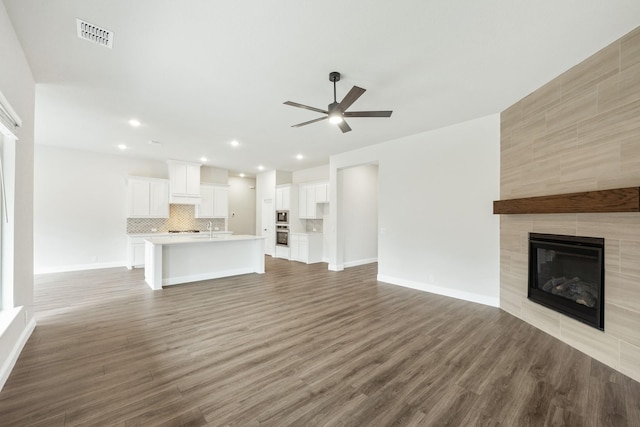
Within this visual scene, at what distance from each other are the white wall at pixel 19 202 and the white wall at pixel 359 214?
5555 millimetres

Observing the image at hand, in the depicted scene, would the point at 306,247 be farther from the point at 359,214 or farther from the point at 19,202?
the point at 19,202

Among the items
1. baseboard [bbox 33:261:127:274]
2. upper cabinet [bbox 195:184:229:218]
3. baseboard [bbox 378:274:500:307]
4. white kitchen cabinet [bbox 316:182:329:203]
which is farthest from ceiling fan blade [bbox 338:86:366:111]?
baseboard [bbox 33:261:127:274]

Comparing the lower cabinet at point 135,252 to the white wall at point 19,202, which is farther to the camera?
the lower cabinet at point 135,252

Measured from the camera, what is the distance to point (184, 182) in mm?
7562

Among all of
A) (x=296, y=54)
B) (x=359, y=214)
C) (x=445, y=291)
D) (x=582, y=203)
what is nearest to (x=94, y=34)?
(x=296, y=54)

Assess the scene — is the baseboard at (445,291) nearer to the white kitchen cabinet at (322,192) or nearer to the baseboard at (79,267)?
the white kitchen cabinet at (322,192)

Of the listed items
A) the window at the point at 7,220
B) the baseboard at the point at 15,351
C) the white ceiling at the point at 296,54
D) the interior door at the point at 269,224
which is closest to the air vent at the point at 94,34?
the white ceiling at the point at 296,54

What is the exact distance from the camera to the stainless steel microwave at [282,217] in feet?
28.5

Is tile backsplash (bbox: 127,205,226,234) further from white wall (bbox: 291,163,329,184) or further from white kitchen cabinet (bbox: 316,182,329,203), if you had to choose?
white kitchen cabinet (bbox: 316,182,329,203)

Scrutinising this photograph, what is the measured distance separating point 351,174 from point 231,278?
405cm

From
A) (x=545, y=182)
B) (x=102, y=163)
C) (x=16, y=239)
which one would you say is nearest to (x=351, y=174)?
(x=545, y=182)

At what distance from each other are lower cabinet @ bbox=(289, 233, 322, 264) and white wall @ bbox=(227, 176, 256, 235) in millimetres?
3009

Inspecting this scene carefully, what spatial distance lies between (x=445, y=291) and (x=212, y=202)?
6863 millimetres

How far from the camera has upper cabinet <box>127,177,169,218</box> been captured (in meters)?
6.89
